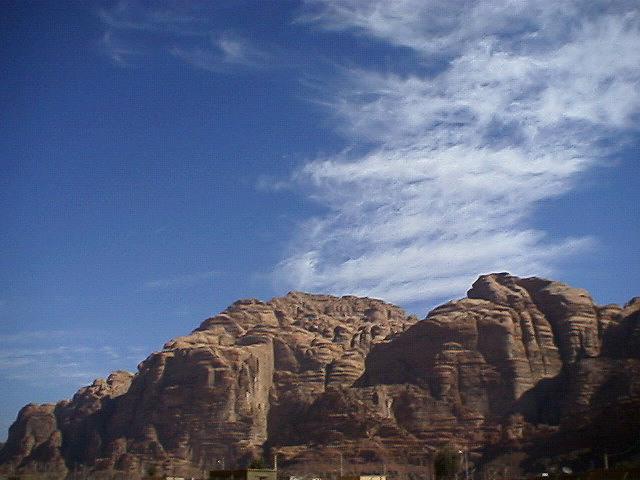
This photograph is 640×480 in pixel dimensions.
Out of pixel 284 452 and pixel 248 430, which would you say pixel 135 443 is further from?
pixel 284 452

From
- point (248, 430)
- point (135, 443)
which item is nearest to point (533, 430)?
point (248, 430)

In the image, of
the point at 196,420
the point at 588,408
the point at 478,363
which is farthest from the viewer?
the point at 196,420

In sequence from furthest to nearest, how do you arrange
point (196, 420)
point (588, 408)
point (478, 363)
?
point (196, 420)
point (478, 363)
point (588, 408)

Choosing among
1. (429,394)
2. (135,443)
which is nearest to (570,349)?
(429,394)

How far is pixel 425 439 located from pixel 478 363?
20.8 m

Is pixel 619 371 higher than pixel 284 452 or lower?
higher

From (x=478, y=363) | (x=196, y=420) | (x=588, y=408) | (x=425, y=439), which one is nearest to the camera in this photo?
(x=588, y=408)

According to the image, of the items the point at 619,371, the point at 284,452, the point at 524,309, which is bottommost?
the point at 284,452

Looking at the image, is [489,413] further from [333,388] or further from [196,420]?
[196,420]

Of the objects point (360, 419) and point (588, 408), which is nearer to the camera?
point (588, 408)

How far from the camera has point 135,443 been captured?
652 feet

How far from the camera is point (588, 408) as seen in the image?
15738cm

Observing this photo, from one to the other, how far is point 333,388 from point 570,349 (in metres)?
48.8

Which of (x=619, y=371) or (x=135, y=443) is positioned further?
(x=135, y=443)
